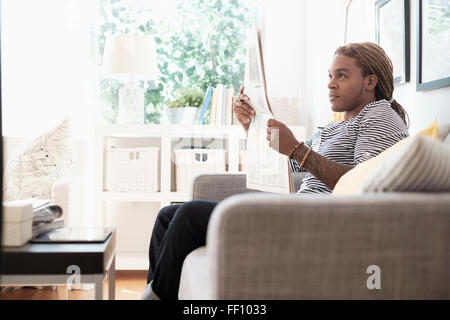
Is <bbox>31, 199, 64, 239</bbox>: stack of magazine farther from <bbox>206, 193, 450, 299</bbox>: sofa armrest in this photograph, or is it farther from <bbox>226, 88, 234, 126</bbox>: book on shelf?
<bbox>226, 88, 234, 126</bbox>: book on shelf

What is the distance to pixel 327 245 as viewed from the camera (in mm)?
906

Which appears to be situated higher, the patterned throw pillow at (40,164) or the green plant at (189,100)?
the green plant at (189,100)

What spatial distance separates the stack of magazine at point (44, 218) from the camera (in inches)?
52.1

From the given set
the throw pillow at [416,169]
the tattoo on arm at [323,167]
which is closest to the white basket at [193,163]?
the tattoo on arm at [323,167]

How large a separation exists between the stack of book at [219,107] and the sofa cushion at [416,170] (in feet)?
7.24

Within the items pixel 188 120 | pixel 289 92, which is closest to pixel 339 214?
pixel 188 120

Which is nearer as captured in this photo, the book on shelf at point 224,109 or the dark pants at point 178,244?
the dark pants at point 178,244

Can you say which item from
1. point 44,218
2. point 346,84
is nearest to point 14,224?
point 44,218

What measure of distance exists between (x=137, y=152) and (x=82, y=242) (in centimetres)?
177

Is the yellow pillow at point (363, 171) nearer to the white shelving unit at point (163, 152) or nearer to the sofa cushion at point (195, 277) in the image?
the sofa cushion at point (195, 277)

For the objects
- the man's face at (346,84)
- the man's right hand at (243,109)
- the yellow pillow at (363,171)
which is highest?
the man's face at (346,84)

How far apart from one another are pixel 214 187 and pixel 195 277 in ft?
2.58

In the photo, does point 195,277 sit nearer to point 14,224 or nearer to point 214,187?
point 14,224

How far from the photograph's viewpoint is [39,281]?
1.13 metres
